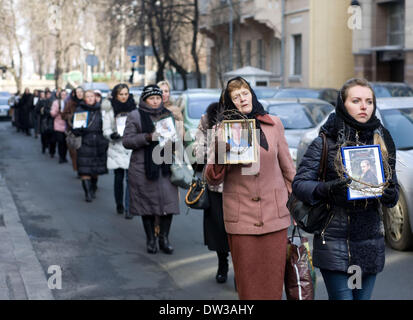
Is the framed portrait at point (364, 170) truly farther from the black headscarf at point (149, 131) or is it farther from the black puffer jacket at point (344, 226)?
the black headscarf at point (149, 131)

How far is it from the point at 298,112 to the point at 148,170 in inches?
261

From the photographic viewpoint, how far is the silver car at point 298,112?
14072 millimetres

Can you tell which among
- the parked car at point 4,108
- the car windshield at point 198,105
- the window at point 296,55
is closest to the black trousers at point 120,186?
the car windshield at point 198,105

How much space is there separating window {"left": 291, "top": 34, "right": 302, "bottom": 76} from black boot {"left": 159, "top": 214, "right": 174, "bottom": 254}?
97.8 ft

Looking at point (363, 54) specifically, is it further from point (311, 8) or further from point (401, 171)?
point (401, 171)

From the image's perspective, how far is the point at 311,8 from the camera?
34969 mm

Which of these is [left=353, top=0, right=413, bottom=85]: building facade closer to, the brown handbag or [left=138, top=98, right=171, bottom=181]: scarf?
[left=138, top=98, right=171, bottom=181]: scarf

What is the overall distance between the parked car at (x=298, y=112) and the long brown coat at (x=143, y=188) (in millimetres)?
5667

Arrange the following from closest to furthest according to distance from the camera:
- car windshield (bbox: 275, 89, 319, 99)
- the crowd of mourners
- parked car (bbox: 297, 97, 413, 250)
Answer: the crowd of mourners → parked car (bbox: 297, 97, 413, 250) → car windshield (bbox: 275, 89, 319, 99)

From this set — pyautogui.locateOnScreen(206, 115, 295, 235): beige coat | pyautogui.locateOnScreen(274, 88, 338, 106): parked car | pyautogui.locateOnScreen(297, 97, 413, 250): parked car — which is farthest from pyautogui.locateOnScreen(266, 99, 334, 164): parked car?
pyautogui.locateOnScreen(206, 115, 295, 235): beige coat

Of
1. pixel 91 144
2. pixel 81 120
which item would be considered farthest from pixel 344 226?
pixel 81 120

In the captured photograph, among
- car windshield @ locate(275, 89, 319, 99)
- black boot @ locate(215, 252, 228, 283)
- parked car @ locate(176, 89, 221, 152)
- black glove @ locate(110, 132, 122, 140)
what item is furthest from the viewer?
car windshield @ locate(275, 89, 319, 99)

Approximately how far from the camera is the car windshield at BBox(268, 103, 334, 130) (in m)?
14.1
